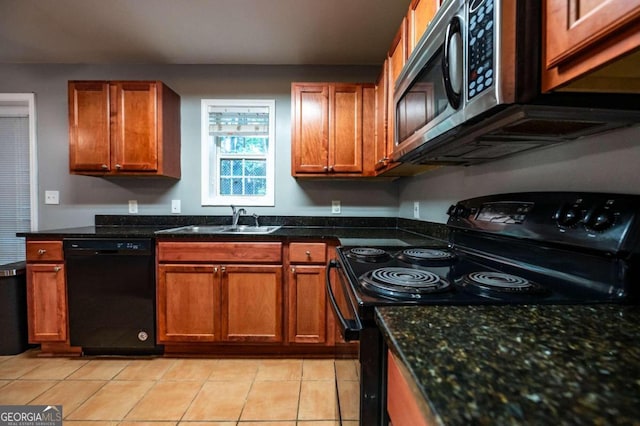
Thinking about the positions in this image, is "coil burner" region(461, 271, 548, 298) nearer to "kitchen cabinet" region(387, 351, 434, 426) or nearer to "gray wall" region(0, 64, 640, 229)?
"kitchen cabinet" region(387, 351, 434, 426)

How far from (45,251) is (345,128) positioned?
241 centimetres

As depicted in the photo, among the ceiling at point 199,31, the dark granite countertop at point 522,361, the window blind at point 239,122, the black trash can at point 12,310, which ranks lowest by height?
the black trash can at point 12,310

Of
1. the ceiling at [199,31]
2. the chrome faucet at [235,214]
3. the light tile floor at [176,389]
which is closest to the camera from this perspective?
the light tile floor at [176,389]

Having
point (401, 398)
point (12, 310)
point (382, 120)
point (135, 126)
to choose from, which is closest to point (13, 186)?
point (12, 310)

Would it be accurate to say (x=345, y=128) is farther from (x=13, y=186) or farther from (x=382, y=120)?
(x=13, y=186)

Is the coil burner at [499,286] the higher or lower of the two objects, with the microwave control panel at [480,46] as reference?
lower

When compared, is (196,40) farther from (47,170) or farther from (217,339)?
(217,339)

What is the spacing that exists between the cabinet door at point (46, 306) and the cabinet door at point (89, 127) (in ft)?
2.82

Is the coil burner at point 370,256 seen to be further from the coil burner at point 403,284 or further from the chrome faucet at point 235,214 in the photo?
the chrome faucet at point 235,214

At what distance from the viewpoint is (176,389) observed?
1.79 meters

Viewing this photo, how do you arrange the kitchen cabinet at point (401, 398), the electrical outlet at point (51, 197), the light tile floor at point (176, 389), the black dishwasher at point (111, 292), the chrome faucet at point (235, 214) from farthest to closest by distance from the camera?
the electrical outlet at point (51, 197) < the chrome faucet at point (235, 214) < the black dishwasher at point (111, 292) < the light tile floor at point (176, 389) < the kitchen cabinet at point (401, 398)

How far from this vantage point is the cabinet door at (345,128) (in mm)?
2365

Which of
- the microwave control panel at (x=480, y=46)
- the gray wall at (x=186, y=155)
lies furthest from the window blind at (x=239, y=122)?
the microwave control panel at (x=480, y=46)

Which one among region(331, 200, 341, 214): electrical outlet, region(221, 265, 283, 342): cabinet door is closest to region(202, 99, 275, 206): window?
region(331, 200, 341, 214): electrical outlet
